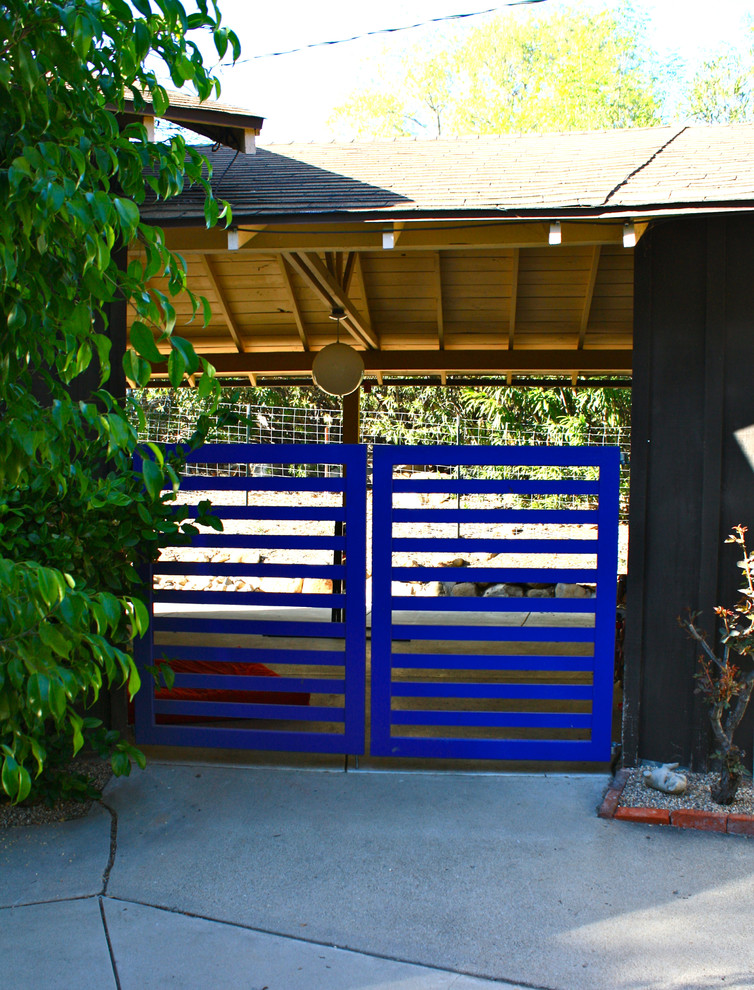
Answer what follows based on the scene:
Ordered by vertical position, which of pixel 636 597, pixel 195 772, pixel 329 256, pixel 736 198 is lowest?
pixel 195 772

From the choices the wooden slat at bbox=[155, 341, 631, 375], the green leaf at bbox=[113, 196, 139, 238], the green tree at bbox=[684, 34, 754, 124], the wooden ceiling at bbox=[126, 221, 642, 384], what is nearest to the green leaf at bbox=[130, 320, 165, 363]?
the green leaf at bbox=[113, 196, 139, 238]

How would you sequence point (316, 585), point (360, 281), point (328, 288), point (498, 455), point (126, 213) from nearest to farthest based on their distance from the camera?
point (126, 213) < point (498, 455) < point (328, 288) < point (360, 281) < point (316, 585)

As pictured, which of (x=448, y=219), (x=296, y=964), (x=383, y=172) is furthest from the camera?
(x=383, y=172)

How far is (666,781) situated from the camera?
3.67 metres

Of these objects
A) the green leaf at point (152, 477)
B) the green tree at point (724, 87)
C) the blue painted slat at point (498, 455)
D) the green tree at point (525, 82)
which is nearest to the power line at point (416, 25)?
the blue painted slat at point (498, 455)

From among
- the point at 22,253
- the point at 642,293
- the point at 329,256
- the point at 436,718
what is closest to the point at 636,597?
the point at 436,718

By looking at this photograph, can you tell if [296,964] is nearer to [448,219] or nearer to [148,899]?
[148,899]

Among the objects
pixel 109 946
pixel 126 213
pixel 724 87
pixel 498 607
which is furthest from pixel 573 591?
pixel 724 87

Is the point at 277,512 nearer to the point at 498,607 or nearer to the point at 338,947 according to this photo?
the point at 498,607

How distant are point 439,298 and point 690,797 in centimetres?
498

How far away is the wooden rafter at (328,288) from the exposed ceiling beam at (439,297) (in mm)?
698

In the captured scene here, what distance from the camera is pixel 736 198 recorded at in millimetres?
3455

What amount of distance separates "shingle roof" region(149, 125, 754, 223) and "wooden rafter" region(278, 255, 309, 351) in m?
1.06

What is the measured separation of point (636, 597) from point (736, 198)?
1.82 metres
